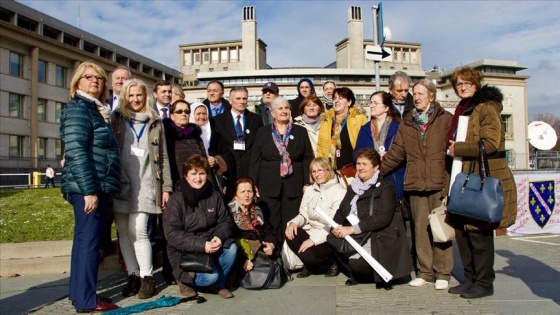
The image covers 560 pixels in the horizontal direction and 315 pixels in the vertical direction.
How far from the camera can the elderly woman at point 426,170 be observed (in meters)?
5.32

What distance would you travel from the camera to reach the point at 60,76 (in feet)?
170

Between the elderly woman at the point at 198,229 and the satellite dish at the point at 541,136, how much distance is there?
45.0ft

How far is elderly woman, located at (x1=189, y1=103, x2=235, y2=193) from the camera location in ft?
20.7

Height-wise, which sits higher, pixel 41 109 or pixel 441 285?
pixel 41 109

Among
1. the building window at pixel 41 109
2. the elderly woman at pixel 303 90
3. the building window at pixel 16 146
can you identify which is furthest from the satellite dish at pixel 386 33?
the building window at pixel 41 109

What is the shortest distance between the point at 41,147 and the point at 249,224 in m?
47.8

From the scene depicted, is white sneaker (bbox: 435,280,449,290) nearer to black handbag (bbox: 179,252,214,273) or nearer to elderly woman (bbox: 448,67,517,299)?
elderly woman (bbox: 448,67,517,299)

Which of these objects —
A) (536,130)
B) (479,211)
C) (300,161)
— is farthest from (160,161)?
(536,130)

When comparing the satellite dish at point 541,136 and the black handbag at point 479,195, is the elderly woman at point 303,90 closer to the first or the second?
the black handbag at point 479,195

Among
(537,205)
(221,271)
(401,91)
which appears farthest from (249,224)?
(537,205)

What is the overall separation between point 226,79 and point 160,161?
74.2m

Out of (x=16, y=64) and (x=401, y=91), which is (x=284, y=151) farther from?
(x=16, y=64)

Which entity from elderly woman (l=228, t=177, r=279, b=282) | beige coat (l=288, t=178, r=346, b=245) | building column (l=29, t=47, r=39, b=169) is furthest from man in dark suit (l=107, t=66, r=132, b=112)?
building column (l=29, t=47, r=39, b=169)

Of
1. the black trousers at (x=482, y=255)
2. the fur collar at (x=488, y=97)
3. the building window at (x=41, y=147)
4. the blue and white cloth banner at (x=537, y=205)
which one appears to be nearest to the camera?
the black trousers at (x=482, y=255)
